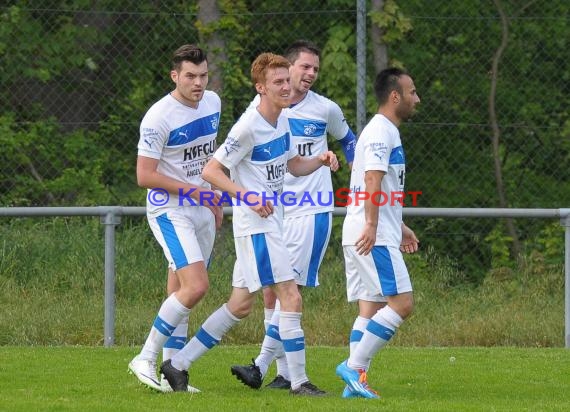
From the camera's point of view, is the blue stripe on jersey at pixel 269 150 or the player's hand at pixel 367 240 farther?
the blue stripe on jersey at pixel 269 150

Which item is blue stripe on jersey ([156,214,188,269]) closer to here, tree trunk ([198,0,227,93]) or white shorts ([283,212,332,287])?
white shorts ([283,212,332,287])

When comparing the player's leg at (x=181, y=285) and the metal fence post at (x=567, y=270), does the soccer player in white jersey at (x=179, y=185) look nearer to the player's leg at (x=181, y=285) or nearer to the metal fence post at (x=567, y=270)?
the player's leg at (x=181, y=285)

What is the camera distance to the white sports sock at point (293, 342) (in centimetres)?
786

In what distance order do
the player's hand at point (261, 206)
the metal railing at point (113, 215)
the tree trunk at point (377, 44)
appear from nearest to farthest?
the player's hand at point (261, 206) → the metal railing at point (113, 215) → the tree trunk at point (377, 44)

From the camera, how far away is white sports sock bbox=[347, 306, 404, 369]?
25.8 feet

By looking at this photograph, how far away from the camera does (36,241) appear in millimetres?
12008

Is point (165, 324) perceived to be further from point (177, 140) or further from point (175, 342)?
point (177, 140)


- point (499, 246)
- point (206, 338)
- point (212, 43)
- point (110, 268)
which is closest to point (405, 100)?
point (206, 338)

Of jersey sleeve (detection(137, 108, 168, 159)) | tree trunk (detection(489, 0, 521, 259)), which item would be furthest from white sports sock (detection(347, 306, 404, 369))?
tree trunk (detection(489, 0, 521, 259))

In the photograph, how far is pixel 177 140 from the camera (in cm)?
815

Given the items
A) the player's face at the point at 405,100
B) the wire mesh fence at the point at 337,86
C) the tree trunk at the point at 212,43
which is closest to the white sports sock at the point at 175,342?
the player's face at the point at 405,100

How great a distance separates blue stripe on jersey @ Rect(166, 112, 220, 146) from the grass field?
151cm

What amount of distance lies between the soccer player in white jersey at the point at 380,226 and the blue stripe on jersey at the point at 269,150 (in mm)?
454

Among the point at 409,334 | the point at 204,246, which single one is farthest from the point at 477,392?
the point at 409,334
